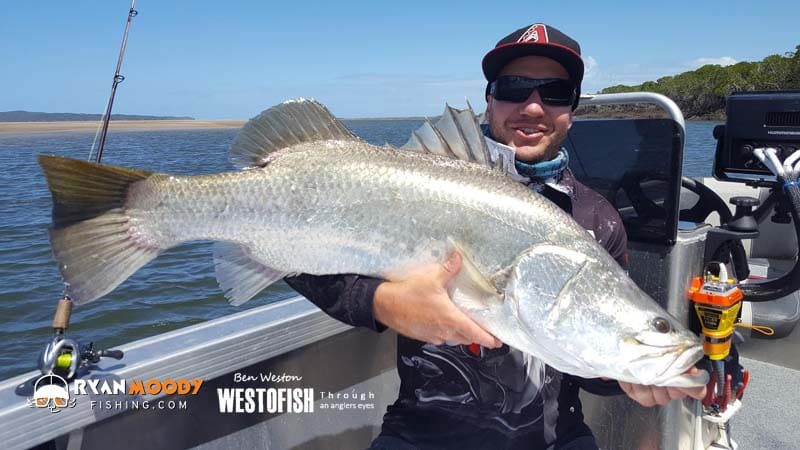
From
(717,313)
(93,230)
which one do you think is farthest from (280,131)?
(717,313)

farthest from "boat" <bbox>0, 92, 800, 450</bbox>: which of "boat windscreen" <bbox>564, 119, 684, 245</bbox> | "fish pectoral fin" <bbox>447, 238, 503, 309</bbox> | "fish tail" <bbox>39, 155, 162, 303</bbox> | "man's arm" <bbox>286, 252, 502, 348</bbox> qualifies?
"fish pectoral fin" <bbox>447, 238, 503, 309</bbox>

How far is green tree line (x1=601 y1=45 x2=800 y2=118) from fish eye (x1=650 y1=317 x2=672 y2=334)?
5224cm

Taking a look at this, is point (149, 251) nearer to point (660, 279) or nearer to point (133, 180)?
point (133, 180)

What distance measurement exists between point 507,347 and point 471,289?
70 cm

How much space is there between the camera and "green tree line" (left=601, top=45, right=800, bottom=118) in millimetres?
50938

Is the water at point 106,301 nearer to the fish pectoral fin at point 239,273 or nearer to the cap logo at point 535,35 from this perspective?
the fish pectoral fin at point 239,273

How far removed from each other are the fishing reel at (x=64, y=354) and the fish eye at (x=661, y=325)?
6.52 feet

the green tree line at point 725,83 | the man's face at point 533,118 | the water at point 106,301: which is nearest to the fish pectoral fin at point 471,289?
the man's face at point 533,118

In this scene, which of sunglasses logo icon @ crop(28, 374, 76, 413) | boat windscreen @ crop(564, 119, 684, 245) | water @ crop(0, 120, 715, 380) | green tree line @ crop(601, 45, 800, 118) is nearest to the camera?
sunglasses logo icon @ crop(28, 374, 76, 413)

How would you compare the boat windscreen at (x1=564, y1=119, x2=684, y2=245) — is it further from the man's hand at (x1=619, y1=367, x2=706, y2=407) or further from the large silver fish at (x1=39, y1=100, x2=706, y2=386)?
the large silver fish at (x1=39, y1=100, x2=706, y2=386)

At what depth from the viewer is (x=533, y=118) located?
2.46 metres

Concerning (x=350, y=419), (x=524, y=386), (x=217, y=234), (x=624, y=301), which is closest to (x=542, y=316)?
(x=624, y=301)

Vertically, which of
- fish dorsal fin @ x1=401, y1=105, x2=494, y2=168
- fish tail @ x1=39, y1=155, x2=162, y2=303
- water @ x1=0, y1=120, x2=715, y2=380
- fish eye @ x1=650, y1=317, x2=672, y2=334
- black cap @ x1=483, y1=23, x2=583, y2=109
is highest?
black cap @ x1=483, y1=23, x2=583, y2=109

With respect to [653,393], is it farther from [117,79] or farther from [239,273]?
[117,79]
